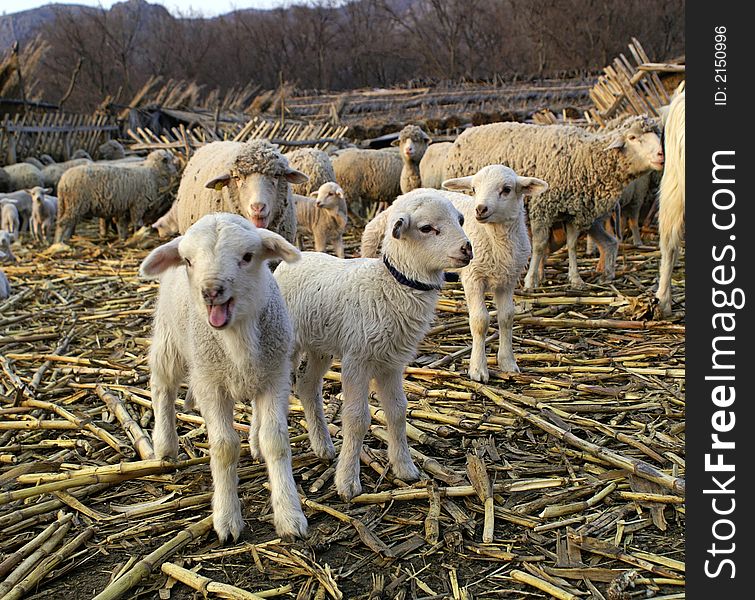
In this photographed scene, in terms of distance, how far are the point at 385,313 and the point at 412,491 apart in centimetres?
87

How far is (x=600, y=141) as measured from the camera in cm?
787

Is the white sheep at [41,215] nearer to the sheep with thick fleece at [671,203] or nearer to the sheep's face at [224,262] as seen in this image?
A: the sheep with thick fleece at [671,203]

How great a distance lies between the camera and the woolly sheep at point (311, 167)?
10422 millimetres

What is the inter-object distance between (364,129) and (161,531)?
55.1 ft

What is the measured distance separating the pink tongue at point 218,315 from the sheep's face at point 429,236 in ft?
3.40

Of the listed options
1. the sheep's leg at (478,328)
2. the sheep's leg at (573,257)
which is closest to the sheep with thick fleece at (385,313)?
the sheep's leg at (478,328)

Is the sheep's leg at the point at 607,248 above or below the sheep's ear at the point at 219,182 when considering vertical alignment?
below

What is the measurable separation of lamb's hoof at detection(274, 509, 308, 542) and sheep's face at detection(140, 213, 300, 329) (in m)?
0.90

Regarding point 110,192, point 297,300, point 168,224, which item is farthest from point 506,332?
point 110,192

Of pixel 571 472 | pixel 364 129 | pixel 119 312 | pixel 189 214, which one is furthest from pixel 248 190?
pixel 364 129

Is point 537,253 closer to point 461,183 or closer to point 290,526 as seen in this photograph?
point 461,183

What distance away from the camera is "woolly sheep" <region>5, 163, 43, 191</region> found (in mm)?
16703

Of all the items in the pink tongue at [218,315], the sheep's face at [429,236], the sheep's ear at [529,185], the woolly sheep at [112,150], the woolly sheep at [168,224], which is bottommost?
the woolly sheep at [168,224]

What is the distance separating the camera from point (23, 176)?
16.8 metres
